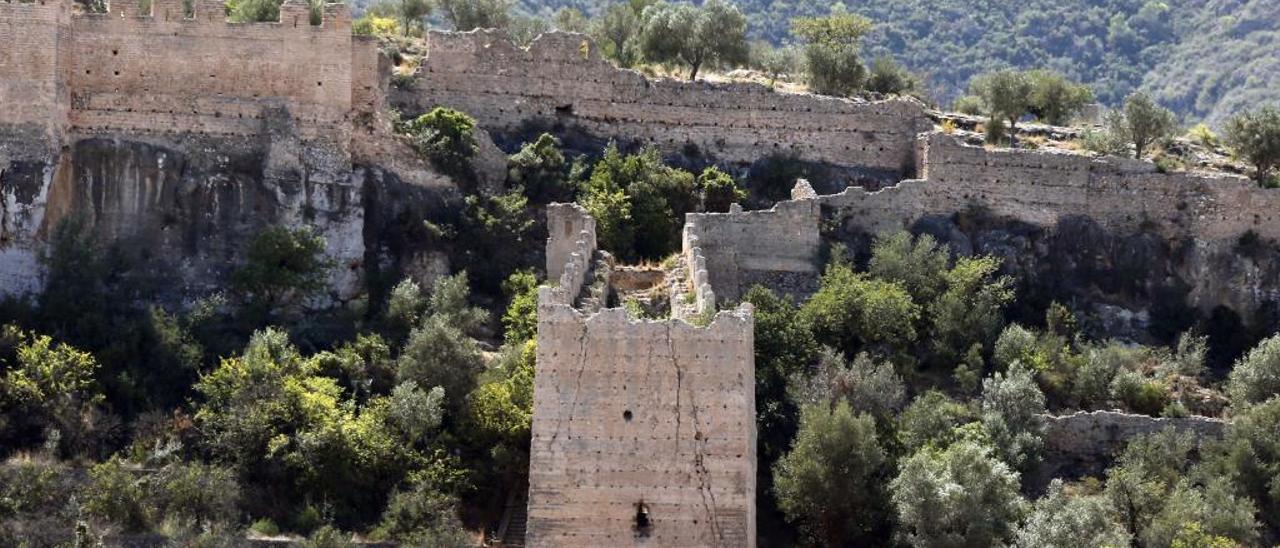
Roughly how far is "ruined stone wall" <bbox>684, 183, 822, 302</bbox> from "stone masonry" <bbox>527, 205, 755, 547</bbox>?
11.1m

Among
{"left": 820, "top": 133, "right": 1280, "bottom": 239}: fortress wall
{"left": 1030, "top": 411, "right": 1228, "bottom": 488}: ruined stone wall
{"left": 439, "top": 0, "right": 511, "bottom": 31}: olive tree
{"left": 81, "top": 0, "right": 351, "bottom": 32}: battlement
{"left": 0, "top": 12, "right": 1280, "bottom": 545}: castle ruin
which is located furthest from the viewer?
{"left": 439, "top": 0, "right": 511, "bottom": 31}: olive tree

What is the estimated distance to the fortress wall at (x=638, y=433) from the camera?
119 feet

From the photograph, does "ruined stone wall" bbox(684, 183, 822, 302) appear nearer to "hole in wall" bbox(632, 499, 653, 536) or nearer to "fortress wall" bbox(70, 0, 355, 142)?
"fortress wall" bbox(70, 0, 355, 142)

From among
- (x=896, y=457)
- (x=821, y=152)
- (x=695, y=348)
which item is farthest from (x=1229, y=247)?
(x=695, y=348)

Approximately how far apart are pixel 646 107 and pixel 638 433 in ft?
60.2

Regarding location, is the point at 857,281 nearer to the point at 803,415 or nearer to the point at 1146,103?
the point at 803,415

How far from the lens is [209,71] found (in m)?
48.5

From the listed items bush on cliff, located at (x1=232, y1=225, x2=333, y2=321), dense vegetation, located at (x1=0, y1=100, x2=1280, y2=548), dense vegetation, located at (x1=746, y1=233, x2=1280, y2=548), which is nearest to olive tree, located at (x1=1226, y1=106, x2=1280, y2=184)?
dense vegetation, located at (x1=746, y1=233, x2=1280, y2=548)

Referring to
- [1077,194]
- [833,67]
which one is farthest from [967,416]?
[833,67]

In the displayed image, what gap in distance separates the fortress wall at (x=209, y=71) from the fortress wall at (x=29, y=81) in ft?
2.71

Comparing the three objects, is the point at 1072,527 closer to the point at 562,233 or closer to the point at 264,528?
the point at 562,233

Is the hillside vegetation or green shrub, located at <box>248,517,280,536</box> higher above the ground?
the hillside vegetation

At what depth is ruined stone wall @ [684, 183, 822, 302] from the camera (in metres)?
48.0

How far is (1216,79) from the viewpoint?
8838 cm
